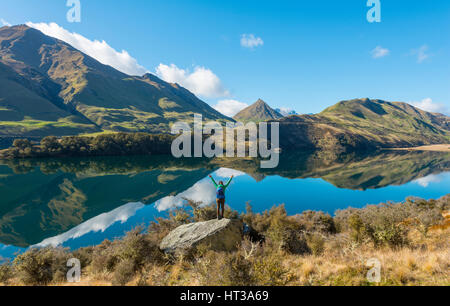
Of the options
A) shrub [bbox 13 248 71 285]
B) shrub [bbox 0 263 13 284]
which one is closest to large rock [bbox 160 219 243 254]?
shrub [bbox 13 248 71 285]

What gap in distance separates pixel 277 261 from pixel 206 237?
15.3 ft

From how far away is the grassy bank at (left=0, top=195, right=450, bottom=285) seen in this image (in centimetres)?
625

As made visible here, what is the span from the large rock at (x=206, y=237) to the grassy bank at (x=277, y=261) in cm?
49

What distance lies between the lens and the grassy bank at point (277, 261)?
20.5 ft

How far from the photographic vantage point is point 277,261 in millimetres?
6871

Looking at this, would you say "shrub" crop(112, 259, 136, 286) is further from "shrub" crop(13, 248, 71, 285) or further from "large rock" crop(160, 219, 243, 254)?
"shrub" crop(13, 248, 71, 285)

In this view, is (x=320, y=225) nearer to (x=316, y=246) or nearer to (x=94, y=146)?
(x=316, y=246)

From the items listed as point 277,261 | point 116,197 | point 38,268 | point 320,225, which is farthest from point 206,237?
point 116,197

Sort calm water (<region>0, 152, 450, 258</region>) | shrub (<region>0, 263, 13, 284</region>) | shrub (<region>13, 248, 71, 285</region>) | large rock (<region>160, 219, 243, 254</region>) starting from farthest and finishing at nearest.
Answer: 1. calm water (<region>0, 152, 450, 258</region>)
2. large rock (<region>160, 219, 243, 254</region>)
3. shrub (<region>0, 263, 13, 284</region>)
4. shrub (<region>13, 248, 71, 285</region>)

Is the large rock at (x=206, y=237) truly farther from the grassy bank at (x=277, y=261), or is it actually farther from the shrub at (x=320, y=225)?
the shrub at (x=320, y=225)

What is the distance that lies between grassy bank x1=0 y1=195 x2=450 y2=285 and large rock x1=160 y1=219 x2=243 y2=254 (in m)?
0.49

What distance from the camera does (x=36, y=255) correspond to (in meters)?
9.40
